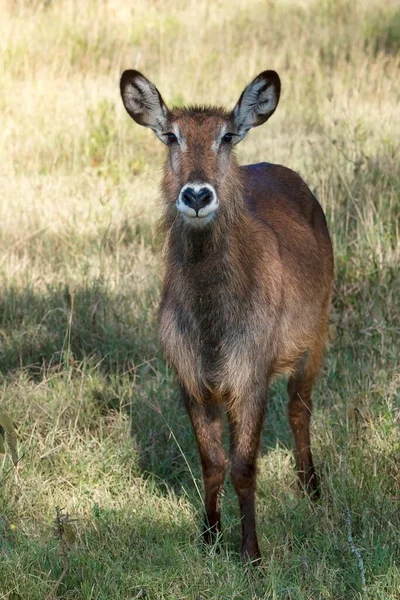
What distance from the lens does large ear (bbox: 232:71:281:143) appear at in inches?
164

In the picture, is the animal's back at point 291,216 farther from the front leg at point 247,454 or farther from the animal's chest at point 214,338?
the front leg at point 247,454

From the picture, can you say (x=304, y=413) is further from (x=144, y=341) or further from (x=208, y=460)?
(x=144, y=341)

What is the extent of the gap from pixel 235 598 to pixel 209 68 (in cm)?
711

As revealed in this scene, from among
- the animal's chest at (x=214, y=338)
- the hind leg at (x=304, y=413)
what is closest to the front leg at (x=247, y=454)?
the animal's chest at (x=214, y=338)

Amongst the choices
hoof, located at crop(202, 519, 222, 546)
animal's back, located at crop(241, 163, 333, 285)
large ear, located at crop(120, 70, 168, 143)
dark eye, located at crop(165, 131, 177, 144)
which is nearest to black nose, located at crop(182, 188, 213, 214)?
dark eye, located at crop(165, 131, 177, 144)

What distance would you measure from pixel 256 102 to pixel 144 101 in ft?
1.45

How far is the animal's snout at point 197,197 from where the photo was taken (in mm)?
3635

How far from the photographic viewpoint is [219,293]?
4004mm

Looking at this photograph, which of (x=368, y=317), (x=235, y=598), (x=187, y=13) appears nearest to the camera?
(x=235, y=598)

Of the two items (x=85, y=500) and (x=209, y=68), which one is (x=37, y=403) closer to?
(x=85, y=500)

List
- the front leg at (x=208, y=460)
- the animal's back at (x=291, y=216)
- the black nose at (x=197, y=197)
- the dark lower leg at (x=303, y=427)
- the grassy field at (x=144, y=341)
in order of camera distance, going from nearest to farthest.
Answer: the black nose at (x=197, y=197)
the grassy field at (x=144, y=341)
the front leg at (x=208, y=460)
the animal's back at (x=291, y=216)
the dark lower leg at (x=303, y=427)

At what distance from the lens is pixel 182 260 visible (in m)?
4.06

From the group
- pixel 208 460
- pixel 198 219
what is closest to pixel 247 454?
pixel 208 460

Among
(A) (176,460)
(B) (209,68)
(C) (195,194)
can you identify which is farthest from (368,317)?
(B) (209,68)
